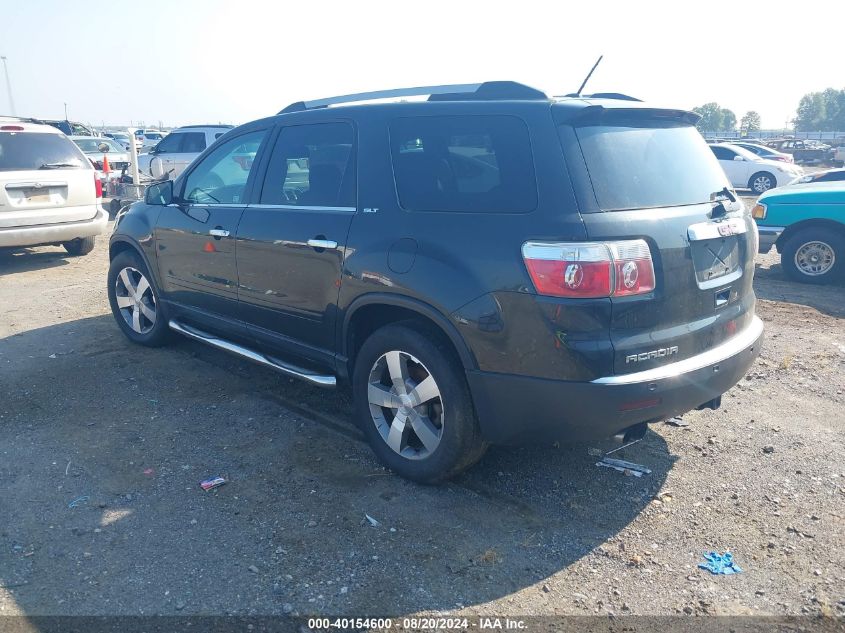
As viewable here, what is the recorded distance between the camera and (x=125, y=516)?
135 inches

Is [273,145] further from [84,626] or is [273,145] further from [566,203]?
[84,626]

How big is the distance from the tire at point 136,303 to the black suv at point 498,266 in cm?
170

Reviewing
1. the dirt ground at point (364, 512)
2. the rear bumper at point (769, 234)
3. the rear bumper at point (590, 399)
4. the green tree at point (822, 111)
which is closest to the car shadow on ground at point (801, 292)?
the rear bumper at point (769, 234)

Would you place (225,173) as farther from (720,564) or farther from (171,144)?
(171,144)

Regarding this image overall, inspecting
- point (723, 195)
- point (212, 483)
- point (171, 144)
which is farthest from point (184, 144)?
point (723, 195)

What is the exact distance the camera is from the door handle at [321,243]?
3898 millimetres

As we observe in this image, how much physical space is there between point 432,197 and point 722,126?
394 feet

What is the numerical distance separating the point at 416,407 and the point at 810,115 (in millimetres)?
133852

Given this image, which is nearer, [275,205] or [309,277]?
[309,277]

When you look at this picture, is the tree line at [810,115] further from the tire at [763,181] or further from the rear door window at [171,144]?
the rear door window at [171,144]

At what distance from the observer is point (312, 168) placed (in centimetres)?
425

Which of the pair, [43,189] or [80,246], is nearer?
[43,189]

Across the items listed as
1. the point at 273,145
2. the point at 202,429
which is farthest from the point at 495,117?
the point at 202,429

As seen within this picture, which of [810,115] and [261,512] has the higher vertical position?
[810,115]
